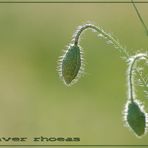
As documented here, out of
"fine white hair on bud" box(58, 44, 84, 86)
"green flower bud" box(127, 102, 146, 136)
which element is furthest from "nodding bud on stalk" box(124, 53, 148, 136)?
"fine white hair on bud" box(58, 44, 84, 86)

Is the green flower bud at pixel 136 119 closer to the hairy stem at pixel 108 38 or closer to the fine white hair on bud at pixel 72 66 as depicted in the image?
the hairy stem at pixel 108 38

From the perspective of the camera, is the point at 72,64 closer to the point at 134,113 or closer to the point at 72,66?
the point at 72,66

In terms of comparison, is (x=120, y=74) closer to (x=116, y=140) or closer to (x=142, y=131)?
(x=116, y=140)

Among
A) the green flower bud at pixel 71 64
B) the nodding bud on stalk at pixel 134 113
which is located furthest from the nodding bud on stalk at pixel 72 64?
the nodding bud on stalk at pixel 134 113

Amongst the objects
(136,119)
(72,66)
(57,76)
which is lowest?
(57,76)

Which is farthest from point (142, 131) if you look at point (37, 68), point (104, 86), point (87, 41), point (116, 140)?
point (87, 41)

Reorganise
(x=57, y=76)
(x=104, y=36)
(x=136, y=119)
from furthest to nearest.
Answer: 1. (x=57, y=76)
2. (x=104, y=36)
3. (x=136, y=119)

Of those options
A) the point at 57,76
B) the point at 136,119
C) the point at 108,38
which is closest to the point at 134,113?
the point at 136,119

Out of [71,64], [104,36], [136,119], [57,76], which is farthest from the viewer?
[57,76]

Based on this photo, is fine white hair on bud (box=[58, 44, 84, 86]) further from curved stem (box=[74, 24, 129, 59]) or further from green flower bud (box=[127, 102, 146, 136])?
green flower bud (box=[127, 102, 146, 136])
